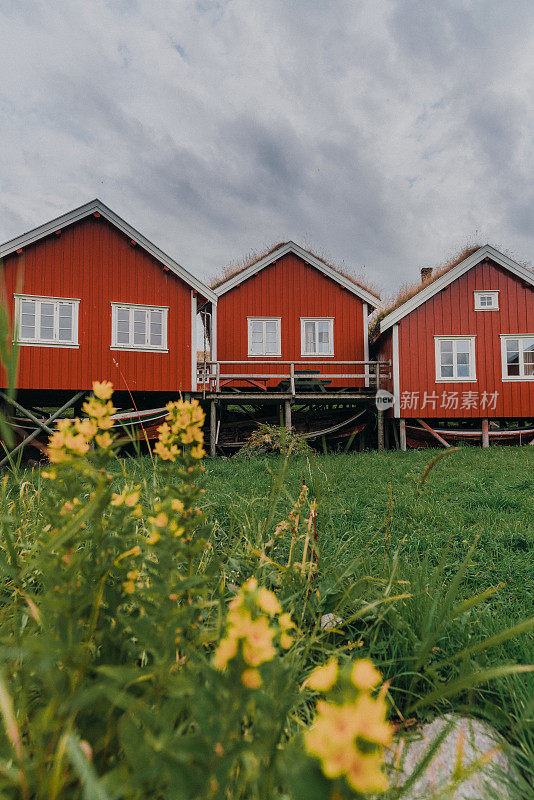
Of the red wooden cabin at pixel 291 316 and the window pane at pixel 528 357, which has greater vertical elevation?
the red wooden cabin at pixel 291 316

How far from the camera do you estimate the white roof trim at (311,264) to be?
Result: 13.5 metres

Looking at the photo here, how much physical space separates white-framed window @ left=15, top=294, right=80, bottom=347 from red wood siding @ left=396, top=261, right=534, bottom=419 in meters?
9.52

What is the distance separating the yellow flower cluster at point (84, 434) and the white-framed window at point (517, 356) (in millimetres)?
13792

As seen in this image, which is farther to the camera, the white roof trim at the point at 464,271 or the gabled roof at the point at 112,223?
the white roof trim at the point at 464,271

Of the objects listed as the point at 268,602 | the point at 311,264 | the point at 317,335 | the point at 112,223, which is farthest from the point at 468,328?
the point at 268,602

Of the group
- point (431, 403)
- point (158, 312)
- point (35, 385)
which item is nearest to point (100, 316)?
point (158, 312)

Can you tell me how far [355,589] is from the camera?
5.51ft

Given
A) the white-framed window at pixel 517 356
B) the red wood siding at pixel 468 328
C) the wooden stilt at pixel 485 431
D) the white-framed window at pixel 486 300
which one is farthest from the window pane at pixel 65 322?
the white-framed window at pixel 517 356

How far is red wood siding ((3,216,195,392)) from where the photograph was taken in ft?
33.8

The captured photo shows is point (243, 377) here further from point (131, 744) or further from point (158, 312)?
point (131, 744)

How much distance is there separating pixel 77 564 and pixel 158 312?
1119 centimetres

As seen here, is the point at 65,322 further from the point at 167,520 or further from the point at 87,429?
the point at 167,520

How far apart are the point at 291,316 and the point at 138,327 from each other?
203 inches

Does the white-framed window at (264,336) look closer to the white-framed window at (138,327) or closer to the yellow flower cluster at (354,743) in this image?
the white-framed window at (138,327)
